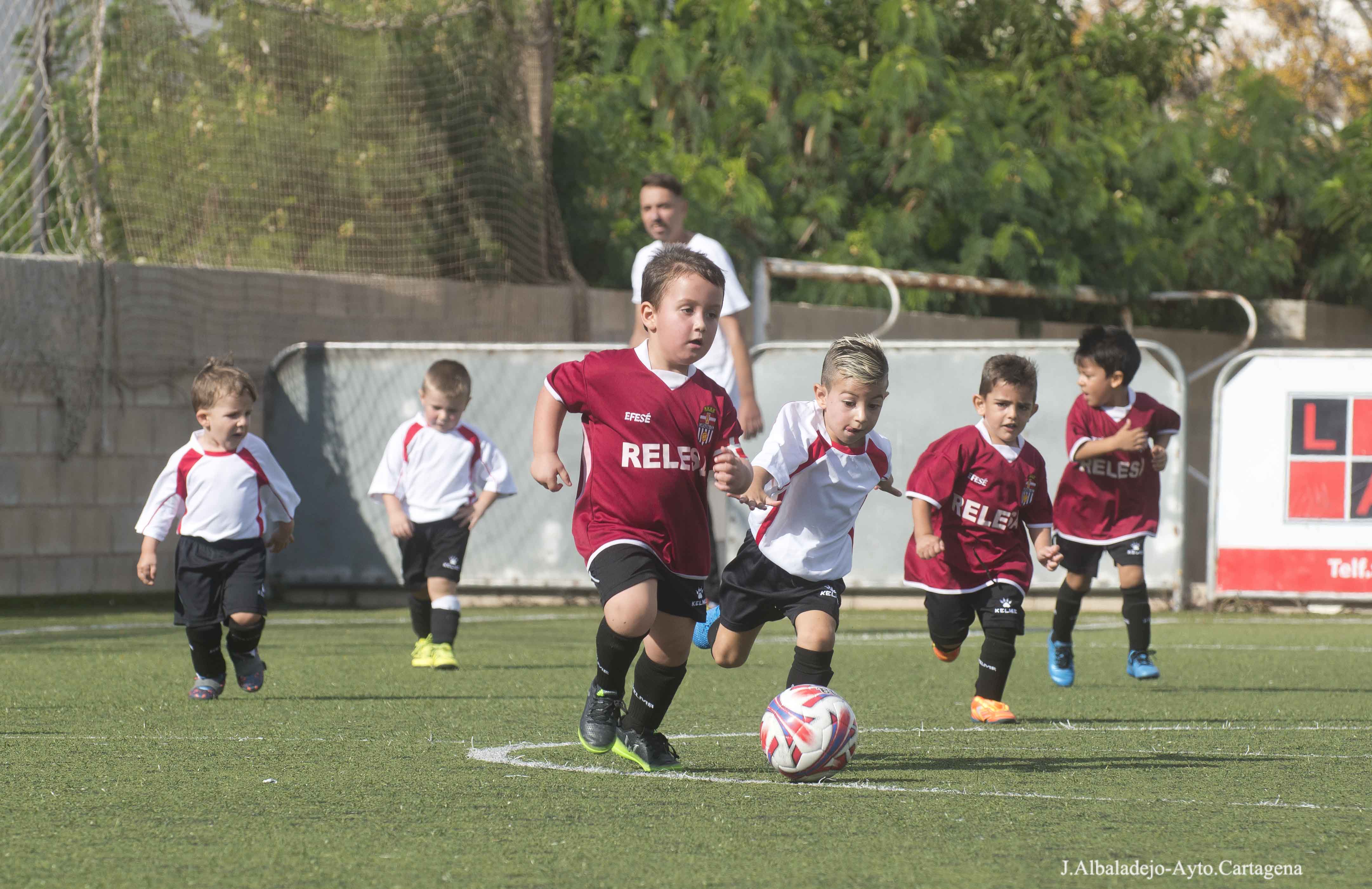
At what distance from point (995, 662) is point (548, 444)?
2433 millimetres

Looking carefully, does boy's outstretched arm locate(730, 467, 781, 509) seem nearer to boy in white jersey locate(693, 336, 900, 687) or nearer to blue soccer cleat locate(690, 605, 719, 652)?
boy in white jersey locate(693, 336, 900, 687)

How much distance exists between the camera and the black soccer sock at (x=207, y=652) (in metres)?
7.41

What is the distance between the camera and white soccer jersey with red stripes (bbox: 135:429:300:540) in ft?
24.5

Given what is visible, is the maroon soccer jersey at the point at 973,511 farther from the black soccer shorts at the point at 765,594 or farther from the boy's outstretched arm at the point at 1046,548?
the black soccer shorts at the point at 765,594

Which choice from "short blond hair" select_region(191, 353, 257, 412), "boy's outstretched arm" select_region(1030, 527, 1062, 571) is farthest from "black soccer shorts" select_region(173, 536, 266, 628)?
"boy's outstretched arm" select_region(1030, 527, 1062, 571)

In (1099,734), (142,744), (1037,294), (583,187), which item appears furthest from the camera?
(1037,294)

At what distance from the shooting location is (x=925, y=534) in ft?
22.2

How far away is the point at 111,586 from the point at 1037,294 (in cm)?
1079

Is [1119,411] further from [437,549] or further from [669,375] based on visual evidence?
[669,375]

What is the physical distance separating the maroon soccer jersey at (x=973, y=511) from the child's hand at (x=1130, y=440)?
1.42 m

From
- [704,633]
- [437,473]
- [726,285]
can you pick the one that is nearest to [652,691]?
[704,633]

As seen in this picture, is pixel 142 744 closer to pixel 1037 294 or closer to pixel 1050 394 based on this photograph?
pixel 1050 394

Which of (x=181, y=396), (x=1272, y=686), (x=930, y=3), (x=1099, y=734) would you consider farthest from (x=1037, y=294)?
(x=1099, y=734)

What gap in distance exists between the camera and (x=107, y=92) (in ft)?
44.6
